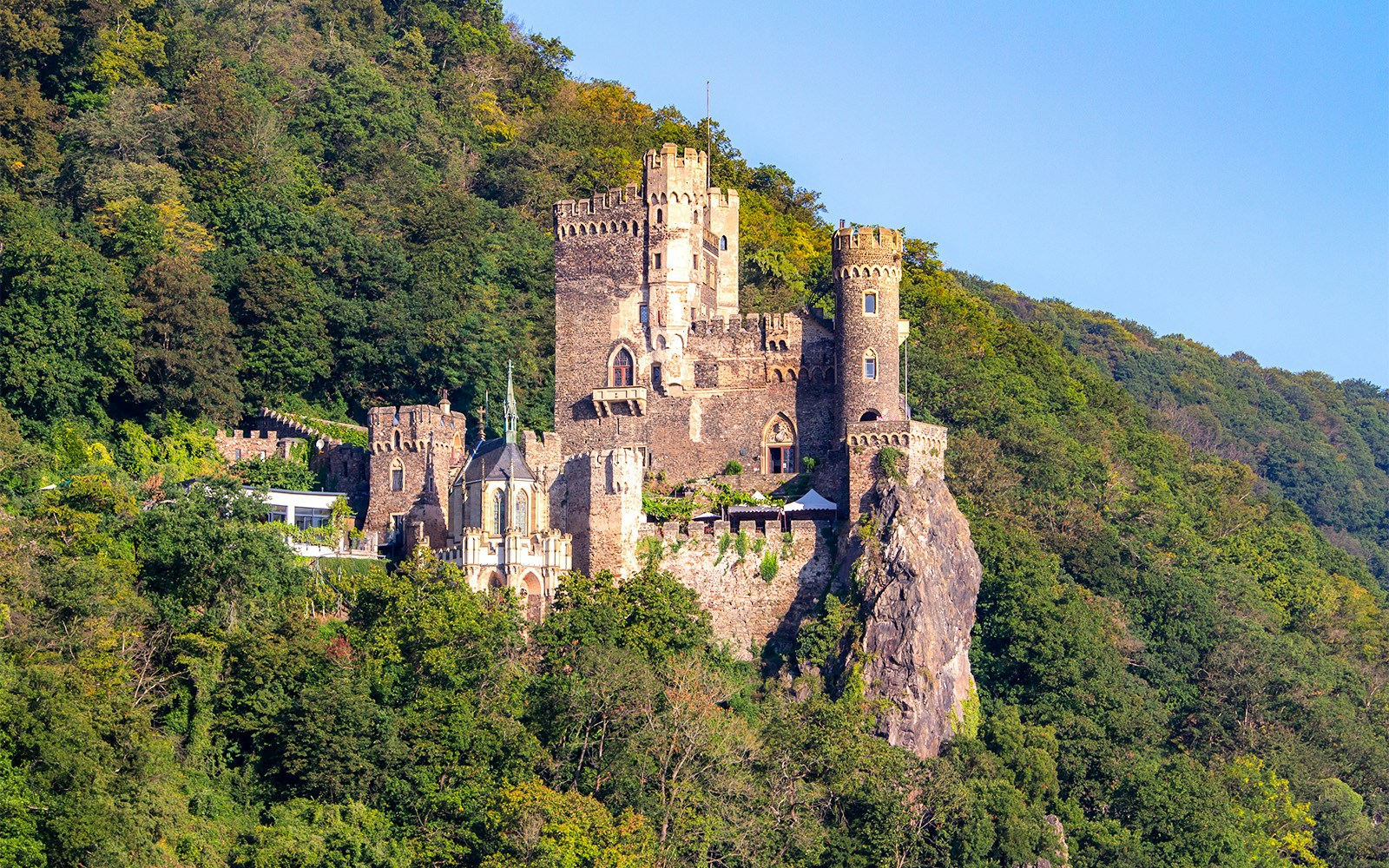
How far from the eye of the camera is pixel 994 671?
211 ft

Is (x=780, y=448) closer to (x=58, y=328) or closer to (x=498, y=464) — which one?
(x=498, y=464)

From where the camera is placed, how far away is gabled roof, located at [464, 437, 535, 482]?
6128 cm

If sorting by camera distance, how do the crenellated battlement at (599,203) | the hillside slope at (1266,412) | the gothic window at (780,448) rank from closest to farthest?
the gothic window at (780,448), the crenellated battlement at (599,203), the hillside slope at (1266,412)

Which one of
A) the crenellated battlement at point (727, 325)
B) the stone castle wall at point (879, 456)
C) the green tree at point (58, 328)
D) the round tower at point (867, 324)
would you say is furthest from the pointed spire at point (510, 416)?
the green tree at point (58, 328)

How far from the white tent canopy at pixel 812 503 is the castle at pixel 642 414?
495mm

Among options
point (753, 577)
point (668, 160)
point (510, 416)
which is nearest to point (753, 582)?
point (753, 577)

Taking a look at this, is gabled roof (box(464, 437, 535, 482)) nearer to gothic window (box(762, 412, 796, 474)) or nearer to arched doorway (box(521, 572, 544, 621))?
arched doorway (box(521, 572, 544, 621))

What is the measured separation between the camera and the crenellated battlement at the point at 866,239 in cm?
6681

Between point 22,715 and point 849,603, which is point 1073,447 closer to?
point 849,603

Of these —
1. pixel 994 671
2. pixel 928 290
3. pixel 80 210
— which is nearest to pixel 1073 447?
pixel 928 290

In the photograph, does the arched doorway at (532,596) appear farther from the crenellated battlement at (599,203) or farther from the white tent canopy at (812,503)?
the crenellated battlement at (599,203)

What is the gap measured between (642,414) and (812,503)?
7126 mm

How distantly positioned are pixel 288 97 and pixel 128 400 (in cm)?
2579

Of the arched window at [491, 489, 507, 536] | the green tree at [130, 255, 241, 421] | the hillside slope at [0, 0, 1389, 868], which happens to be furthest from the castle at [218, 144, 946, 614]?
the hillside slope at [0, 0, 1389, 868]
